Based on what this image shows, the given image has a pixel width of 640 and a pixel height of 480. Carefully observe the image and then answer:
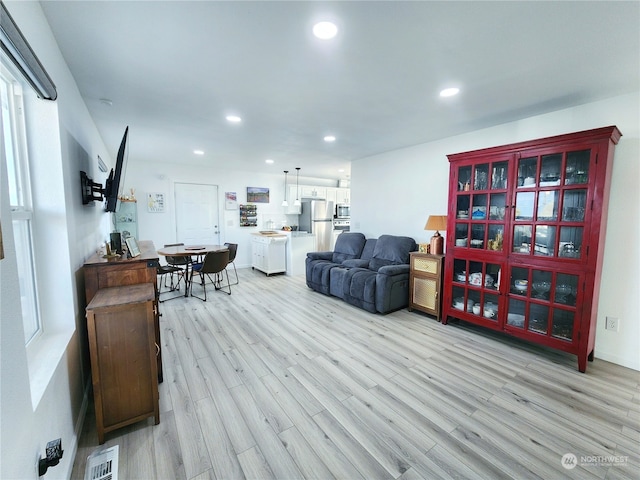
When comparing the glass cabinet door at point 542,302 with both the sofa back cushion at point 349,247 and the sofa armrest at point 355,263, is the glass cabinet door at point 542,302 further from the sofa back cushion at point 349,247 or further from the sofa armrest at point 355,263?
the sofa back cushion at point 349,247

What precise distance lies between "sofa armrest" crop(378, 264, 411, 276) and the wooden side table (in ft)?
0.32

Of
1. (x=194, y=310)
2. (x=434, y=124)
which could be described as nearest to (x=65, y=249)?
(x=194, y=310)

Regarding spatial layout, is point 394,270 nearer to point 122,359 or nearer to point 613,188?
point 613,188

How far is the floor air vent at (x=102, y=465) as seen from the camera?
140 centimetres

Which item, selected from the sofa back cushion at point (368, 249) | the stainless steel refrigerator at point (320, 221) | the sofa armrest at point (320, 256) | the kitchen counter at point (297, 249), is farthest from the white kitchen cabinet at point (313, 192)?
the sofa back cushion at point (368, 249)

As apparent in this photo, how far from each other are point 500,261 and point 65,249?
12.0ft

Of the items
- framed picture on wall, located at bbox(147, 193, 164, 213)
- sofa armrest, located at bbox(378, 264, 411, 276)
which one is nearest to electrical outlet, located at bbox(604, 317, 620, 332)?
sofa armrest, located at bbox(378, 264, 411, 276)

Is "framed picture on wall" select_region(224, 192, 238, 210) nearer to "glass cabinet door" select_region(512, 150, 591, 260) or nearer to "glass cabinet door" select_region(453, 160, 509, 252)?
"glass cabinet door" select_region(453, 160, 509, 252)

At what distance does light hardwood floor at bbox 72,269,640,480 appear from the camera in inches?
59.2

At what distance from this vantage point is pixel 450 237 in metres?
3.27

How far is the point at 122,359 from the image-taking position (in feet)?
5.46

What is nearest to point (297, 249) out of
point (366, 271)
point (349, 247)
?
point (349, 247)

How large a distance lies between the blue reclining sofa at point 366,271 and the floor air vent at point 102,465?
9.43ft

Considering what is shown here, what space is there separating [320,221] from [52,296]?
5.38m
